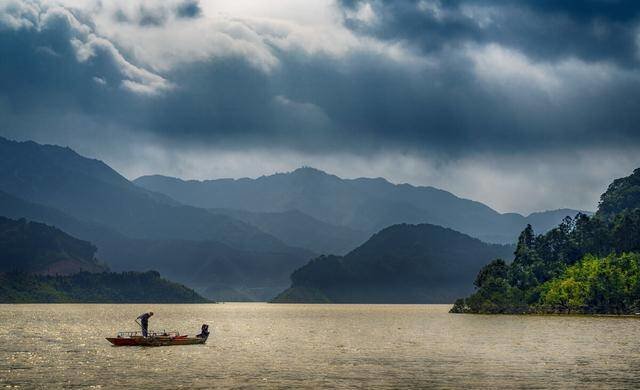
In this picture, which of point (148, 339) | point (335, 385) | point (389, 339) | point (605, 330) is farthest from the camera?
point (605, 330)

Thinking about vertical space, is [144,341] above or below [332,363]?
above

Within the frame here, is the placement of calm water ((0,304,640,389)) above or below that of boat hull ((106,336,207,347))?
below

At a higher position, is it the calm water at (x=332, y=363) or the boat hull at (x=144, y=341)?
the boat hull at (x=144, y=341)

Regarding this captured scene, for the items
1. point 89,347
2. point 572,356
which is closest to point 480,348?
point 572,356

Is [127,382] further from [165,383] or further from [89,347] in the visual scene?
[89,347]

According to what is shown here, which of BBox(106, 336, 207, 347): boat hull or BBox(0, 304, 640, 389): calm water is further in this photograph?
BBox(106, 336, 207, 347): boat hull

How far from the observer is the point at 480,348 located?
478 feet

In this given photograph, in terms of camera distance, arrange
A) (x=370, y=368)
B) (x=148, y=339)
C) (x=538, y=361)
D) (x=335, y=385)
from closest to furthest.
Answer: (x=335, y=385) → (x=370, y=368) → (x=538, y=361) → (x=148, y=339)


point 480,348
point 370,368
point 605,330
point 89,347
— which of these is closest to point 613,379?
point 370,368

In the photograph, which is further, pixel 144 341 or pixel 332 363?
pixel 144 341

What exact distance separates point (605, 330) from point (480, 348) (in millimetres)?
70059

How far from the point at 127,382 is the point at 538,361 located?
6226 centimetres

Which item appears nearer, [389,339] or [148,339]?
[148,339]

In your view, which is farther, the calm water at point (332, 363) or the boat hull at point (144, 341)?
the boat hull at point (144, 341)
